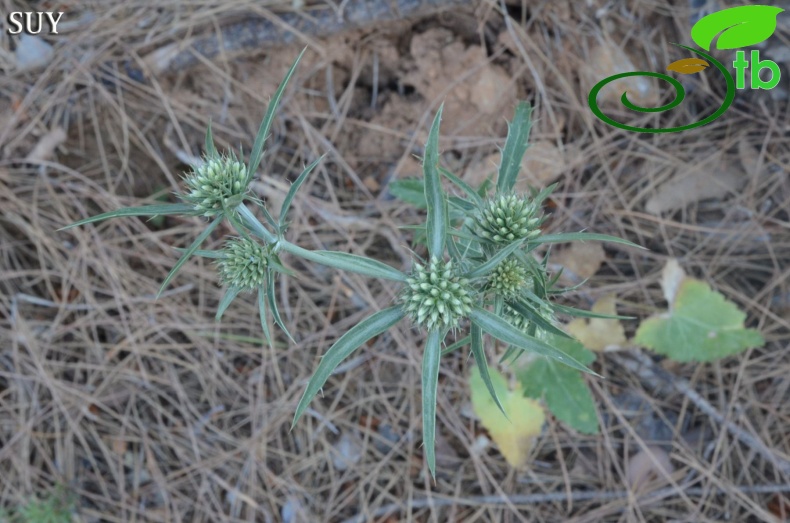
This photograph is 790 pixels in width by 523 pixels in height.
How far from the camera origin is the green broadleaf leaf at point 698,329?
2.87m

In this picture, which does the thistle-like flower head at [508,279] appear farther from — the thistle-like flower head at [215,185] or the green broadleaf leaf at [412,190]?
the green broadleaf leaf at [412,190]

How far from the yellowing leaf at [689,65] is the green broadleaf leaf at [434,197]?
2167mm

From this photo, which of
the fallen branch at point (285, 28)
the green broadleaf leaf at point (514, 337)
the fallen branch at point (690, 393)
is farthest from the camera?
the fallen branch at point (285, 28)

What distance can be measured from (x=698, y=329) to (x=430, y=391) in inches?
77.4

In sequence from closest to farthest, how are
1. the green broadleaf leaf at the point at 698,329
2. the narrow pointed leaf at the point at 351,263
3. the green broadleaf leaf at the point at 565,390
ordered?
the narrow pointed leaf at the point at 351,263 < the green broadleaf leaf at the point at 565,390 < the green broadleaf leaf at the point at 698,329

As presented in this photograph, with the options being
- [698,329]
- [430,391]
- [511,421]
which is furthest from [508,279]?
[698,329]

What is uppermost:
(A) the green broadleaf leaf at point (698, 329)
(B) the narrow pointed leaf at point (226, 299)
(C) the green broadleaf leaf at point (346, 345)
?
(B) the narrow pointed leaf at point (226, 299)

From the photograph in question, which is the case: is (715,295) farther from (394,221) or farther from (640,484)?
(394,221)

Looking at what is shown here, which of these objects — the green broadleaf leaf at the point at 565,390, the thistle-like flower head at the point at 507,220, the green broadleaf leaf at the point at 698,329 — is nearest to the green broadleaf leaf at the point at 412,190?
the thistle-like flower head at the point at 507,220

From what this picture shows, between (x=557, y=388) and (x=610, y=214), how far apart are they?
104 centimetres

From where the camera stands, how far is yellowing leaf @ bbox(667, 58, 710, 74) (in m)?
3.19

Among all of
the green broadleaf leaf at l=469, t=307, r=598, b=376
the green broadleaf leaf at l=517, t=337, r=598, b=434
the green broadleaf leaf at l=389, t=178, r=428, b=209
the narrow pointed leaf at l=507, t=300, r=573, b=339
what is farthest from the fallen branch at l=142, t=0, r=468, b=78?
the green broadleaf leaf at l=469, t=307, r=598, b=376

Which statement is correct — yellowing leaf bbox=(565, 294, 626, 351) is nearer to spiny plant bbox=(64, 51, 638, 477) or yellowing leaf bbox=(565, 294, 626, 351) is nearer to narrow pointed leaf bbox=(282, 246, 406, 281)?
spiny plant bbox=(64, 51, 638, 477)

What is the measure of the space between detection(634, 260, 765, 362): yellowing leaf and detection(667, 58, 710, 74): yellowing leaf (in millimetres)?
1045
